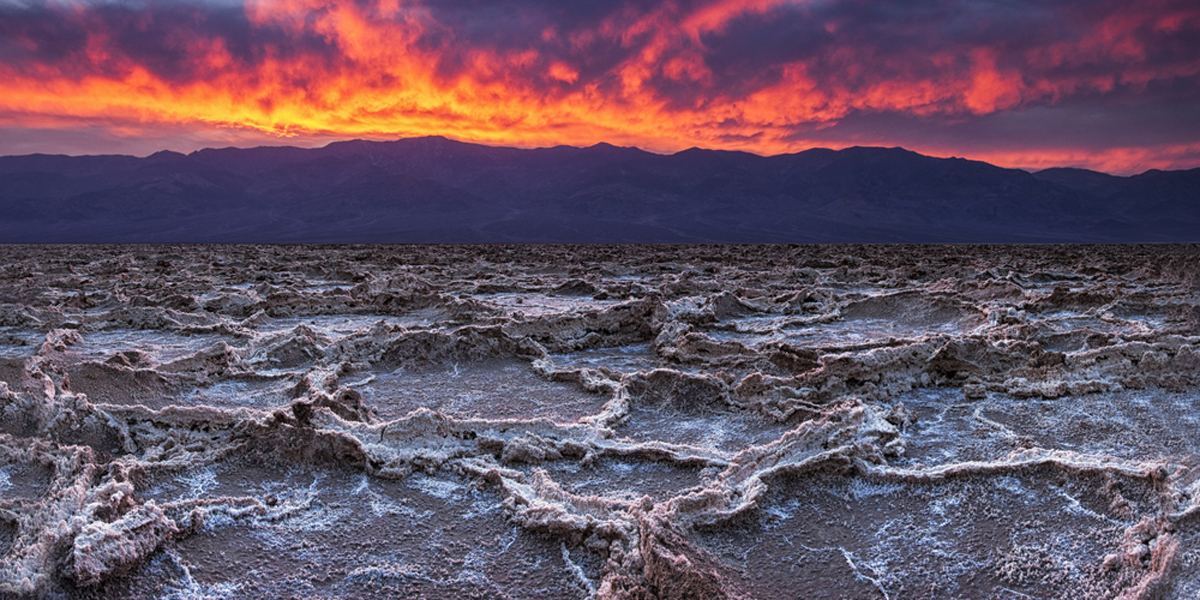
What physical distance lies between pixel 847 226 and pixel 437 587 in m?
106

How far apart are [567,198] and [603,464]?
124m

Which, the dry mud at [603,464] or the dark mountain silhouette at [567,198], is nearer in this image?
the dry mud at [603,464]

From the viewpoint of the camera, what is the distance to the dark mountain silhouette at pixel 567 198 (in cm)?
9644

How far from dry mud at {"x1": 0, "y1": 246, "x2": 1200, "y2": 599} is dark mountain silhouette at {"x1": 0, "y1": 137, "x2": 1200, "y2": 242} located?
7453cm

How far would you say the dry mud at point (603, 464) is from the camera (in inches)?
84.5

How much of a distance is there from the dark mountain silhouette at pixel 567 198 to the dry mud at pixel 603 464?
7453cm

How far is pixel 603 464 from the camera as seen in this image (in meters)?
3.04

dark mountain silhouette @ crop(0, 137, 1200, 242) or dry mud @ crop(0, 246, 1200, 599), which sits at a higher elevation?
dark mountain silhouette @ crop(0, 137, 1200, 242)

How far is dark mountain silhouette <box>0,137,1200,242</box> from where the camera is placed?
96438mm

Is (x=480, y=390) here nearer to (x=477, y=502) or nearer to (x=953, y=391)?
(x=477, y=502)

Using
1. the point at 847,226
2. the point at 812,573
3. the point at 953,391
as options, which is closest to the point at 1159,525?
the point at 812,573

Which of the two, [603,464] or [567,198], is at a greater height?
[567,198]

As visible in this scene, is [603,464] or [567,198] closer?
[603,464]

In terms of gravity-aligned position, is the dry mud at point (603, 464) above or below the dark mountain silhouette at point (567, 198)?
below
